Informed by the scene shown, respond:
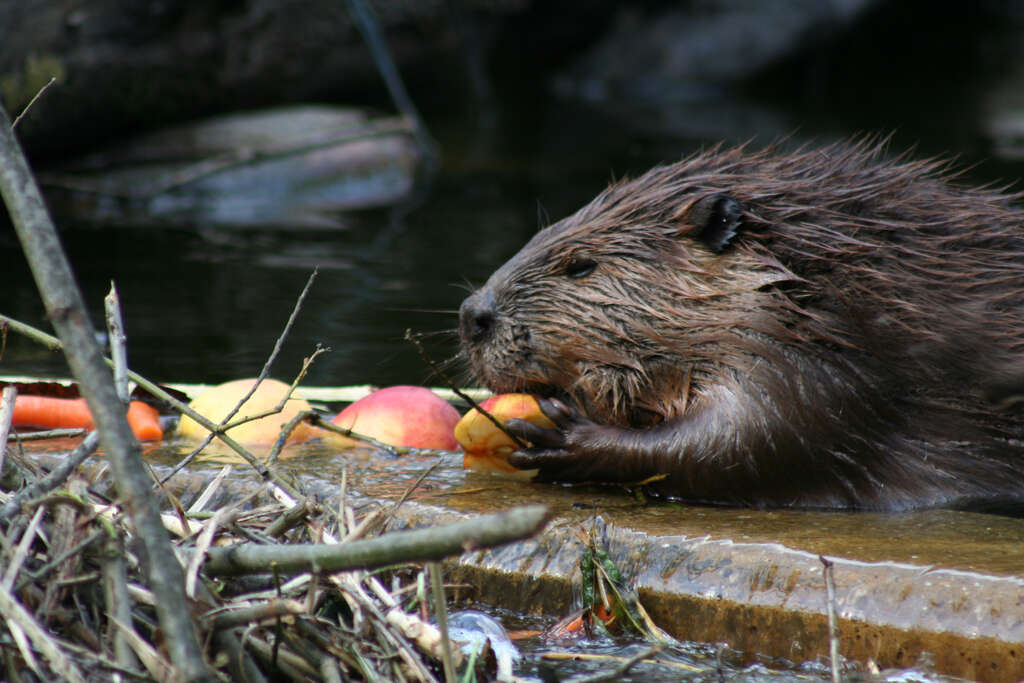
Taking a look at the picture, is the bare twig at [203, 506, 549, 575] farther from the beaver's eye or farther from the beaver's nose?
the beaver's eye

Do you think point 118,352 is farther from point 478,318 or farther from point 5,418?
point 478,318

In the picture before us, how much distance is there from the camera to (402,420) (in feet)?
11.9

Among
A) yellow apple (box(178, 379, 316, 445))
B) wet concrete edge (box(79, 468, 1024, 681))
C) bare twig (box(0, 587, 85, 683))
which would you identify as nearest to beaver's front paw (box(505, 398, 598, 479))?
wet concrete edge (box(79, 468, 1024, 681))

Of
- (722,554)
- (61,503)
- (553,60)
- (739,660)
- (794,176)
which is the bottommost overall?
(739,660)

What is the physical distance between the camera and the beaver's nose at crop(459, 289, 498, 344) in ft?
11.0

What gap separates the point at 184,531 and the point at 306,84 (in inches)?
399

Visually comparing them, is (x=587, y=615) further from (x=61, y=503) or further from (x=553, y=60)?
(x=553, y=60)

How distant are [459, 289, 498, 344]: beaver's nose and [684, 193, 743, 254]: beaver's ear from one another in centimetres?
57

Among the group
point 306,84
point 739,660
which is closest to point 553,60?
point 306,84

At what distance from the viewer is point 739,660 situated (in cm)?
241

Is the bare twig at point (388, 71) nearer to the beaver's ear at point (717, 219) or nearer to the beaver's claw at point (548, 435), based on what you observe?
the beaver's ear at point (717, 219)

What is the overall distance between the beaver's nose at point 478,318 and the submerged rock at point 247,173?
217 inches

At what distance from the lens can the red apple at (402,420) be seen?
3613 mm

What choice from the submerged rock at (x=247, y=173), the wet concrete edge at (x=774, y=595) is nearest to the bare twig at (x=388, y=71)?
the submerged rock at (x=247, y=173)
